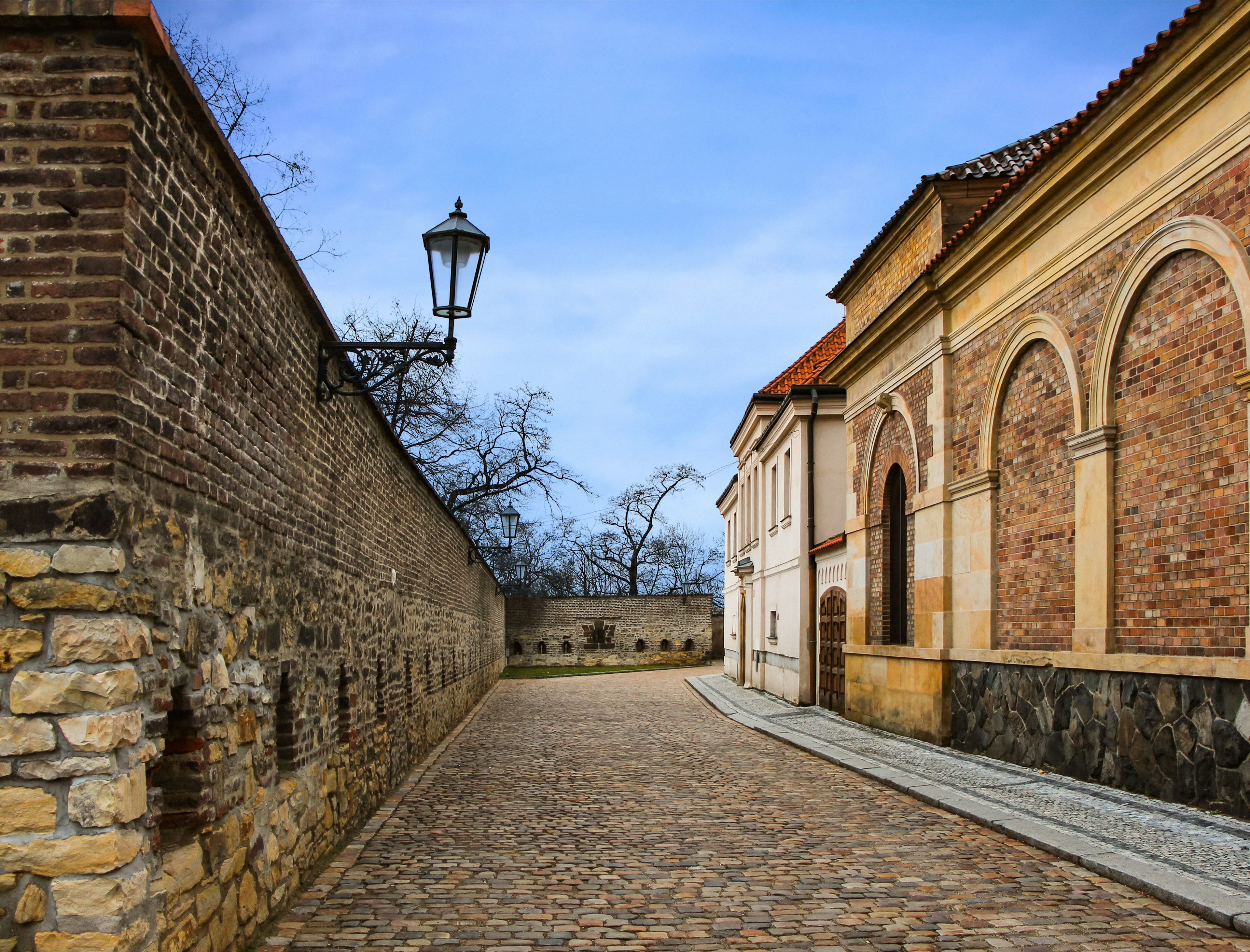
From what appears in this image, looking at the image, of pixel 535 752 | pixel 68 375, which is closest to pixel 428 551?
pixel 535 752

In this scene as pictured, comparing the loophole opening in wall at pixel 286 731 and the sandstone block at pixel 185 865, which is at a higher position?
the loophole opening in wall at pixel 286 731

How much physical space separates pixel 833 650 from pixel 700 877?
14316 mm

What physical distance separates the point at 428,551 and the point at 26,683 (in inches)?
452

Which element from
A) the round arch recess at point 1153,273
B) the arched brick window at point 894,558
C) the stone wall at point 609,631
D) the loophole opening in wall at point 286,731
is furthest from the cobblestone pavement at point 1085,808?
the stone wall at point 609,631

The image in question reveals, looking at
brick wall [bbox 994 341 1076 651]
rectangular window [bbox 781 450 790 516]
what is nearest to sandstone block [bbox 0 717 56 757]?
brick wall [bbox 994 341 1076 651]

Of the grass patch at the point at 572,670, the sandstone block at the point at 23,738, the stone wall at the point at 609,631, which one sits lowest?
the grass patch at the point at 572,670

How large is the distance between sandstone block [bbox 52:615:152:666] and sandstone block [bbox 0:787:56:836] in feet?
1.43

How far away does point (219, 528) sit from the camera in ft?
17.0

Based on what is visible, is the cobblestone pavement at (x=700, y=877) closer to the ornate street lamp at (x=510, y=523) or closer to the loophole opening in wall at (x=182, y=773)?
the loophole opening in wall at (x=182, y=773)

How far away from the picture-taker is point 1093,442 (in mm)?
10836

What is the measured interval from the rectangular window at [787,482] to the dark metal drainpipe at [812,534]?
163cm

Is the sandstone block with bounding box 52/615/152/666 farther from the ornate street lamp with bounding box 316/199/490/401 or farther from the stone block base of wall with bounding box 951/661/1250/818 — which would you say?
the stone block base of wall with bounding box 951/661/1250/818

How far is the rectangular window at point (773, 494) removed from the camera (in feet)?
86.8

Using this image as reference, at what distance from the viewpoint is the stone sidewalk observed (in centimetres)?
637
